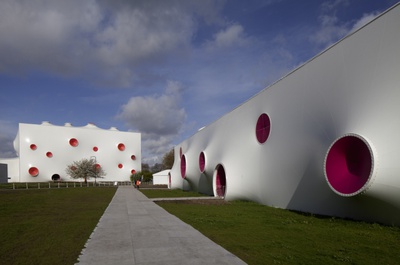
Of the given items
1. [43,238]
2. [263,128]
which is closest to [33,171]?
[263,128]

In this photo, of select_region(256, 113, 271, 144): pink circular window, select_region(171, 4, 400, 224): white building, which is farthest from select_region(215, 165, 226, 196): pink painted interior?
select_region(256, 113, 271, 144): pink circular window

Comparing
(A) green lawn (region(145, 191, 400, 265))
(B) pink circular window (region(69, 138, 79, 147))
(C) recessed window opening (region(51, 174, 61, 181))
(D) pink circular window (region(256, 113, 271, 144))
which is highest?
(B) pink circular window (region(69, 138, 79, 147))

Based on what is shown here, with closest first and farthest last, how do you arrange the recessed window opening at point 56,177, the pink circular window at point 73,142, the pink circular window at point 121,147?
1. the recessed window opening at point 56,177
2. the pink circular window at point 73,142
3. the pink circular window at point 121,147

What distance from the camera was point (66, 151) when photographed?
5872cm

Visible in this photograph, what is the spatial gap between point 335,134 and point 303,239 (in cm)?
483

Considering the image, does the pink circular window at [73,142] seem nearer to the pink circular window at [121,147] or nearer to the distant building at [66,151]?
the distant building at [66,151]

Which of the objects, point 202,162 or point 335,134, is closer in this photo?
point 335,134

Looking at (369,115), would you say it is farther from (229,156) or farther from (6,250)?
(229,156)

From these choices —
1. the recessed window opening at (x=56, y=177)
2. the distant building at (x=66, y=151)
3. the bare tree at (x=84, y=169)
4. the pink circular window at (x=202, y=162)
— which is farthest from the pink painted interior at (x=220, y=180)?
the recessed window opening at (x=56, y=177)

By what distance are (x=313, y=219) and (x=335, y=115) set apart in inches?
156

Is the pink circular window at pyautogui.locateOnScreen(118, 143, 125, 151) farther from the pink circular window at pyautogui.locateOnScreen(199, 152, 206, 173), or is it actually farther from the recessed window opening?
the pink circular window at pyautogui.locateOnScreen(199, 152, 206, 173)

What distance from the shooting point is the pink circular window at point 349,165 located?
948cm

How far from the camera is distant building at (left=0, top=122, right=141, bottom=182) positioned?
2173 inches

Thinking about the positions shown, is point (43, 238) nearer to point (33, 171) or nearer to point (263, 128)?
point (263, 128)
